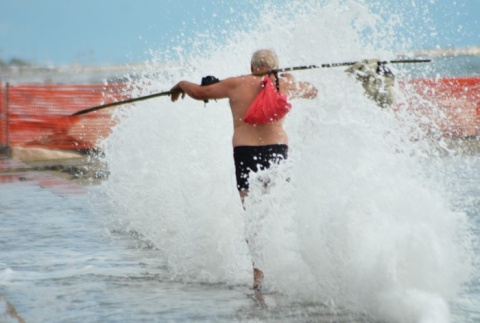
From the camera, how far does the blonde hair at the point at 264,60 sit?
7.61 meters

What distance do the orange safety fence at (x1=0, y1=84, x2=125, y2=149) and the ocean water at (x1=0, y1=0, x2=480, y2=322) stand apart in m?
10.7

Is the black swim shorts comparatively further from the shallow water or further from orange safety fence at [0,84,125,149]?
orange safety fence at [0,84,125,149]

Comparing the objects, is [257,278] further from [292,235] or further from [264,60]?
[264,60]

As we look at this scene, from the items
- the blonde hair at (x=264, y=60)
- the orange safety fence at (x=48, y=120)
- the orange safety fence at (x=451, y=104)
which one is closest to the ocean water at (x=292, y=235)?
the blonde hair at (x=264, y=60)

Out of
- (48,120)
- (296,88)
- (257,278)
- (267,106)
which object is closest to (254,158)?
(267,106)

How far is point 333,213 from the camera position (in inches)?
268

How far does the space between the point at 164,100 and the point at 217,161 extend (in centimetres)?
193

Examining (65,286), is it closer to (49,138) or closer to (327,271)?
(327,271)

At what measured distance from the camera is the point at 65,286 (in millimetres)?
7684

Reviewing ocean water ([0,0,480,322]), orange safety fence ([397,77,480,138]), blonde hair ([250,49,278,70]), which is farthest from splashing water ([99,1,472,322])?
orange safety fence ([397,77,480,138])

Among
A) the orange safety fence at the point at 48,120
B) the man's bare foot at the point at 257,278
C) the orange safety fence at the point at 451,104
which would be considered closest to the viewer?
the man's bare foot at the point at 257,278

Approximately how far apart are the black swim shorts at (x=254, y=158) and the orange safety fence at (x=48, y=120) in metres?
13.5

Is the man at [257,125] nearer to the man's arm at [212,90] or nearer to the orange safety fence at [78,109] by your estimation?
the man's arm at [212,90]

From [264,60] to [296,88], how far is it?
0.31 meters
